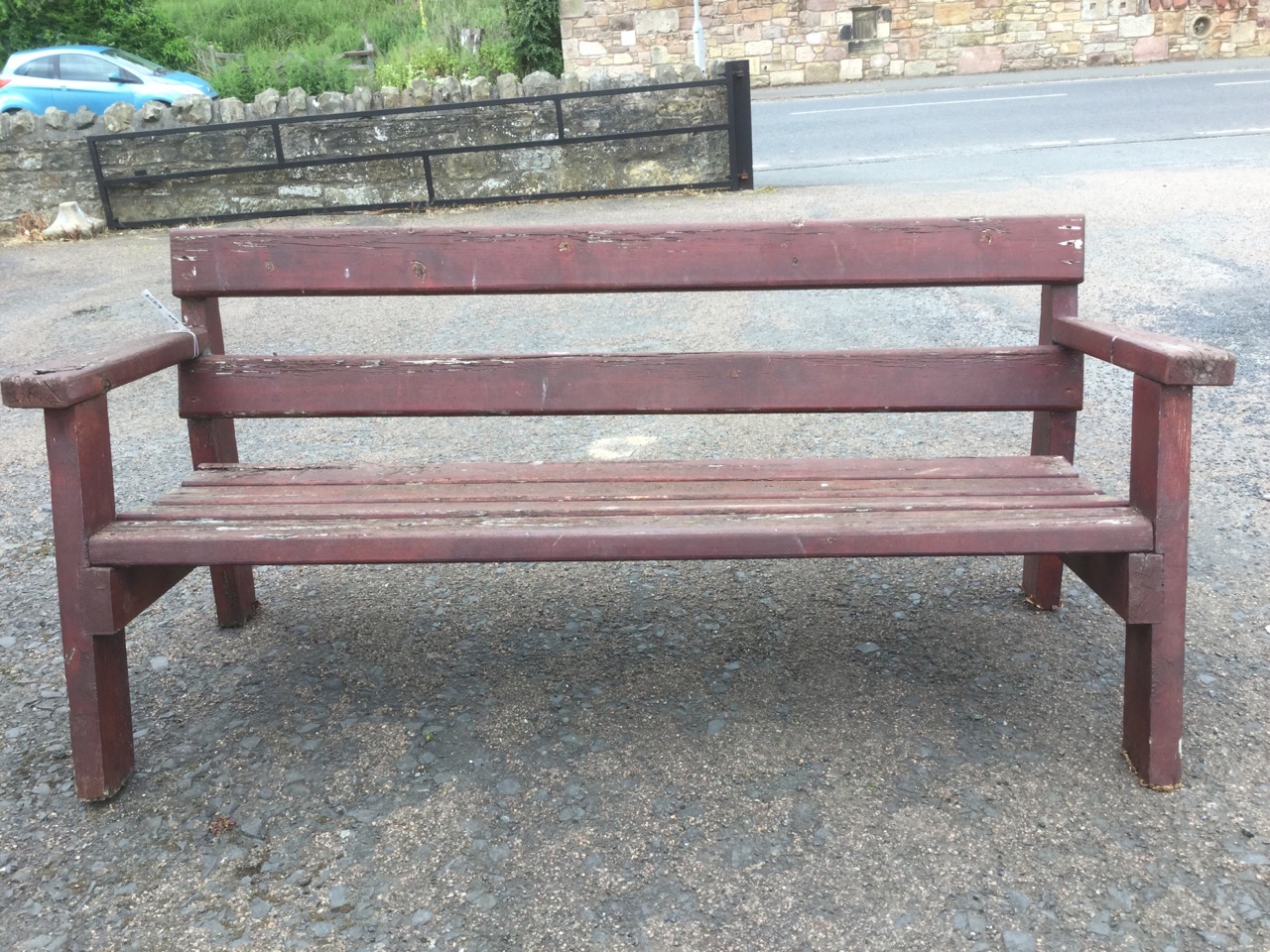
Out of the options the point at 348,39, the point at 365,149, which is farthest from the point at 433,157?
the point at 348,39

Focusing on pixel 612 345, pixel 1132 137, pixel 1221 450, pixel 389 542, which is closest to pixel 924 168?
pixel 1132 137

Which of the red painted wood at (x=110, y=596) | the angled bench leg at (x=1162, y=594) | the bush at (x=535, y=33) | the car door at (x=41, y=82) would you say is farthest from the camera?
the bush at (x=535, y=33)

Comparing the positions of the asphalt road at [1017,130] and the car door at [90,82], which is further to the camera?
the car door at [90,82]

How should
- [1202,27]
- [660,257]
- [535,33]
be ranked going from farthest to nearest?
[535,33]
[1202,27]
[660,257]

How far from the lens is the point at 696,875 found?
199 cm

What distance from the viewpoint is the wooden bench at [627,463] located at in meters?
2.09

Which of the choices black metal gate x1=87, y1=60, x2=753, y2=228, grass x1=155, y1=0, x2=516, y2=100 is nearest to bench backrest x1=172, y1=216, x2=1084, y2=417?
black metal gate x1=87, y1=60, x2=753, y2=228

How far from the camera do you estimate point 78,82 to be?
16.8 meters

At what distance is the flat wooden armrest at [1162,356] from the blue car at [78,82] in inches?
667

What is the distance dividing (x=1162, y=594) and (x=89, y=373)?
2015 mm

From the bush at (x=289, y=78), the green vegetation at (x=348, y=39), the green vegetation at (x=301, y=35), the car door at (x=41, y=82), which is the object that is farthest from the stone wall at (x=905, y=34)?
the car door at (x=41, y=82)

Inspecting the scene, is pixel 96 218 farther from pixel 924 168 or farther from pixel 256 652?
pixel 256 652

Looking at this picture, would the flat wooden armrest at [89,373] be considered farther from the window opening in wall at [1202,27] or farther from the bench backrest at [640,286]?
the window opening in wall at [1202,27]

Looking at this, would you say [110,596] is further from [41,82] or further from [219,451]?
[41,82]
